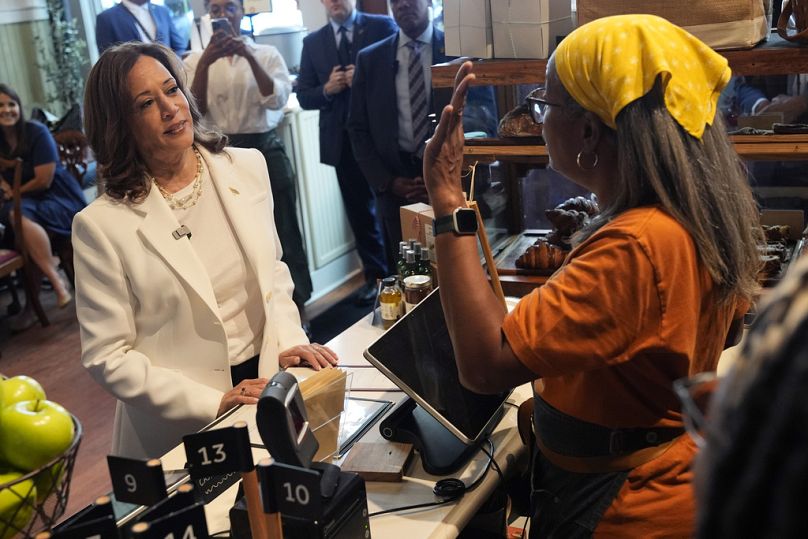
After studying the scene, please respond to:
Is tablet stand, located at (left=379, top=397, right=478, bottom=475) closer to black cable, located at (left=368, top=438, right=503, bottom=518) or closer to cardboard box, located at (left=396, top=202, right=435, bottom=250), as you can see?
black cable, located at (left=368, top=438, right=503, bottom=518)

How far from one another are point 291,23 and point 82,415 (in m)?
2.93

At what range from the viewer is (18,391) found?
1215 millimetres

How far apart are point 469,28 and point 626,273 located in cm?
140

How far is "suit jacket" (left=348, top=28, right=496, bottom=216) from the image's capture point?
412cm

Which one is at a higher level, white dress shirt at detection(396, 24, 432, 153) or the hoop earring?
the hoop earring

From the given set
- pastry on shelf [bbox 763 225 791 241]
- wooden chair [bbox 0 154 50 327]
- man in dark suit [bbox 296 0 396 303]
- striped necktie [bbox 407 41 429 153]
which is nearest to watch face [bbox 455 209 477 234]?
pastry on shelf [bbox 763 225 791 241]

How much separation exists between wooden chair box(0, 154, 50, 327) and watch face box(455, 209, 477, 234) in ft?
13.3

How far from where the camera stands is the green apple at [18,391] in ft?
3.90

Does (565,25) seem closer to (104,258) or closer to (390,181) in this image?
(104,258)

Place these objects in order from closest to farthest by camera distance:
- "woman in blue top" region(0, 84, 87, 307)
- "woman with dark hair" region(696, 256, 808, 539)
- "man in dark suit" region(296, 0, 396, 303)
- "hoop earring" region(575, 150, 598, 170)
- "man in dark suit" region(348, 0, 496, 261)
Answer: "woman with dark hair" region(696, 256, 808, 539) < "hoop earring" region(575, 150, 598, 170) < "man in dark suit" region(348, 0, 496, 261) < "man in dark suit" region(296, 0, 396, 303) < "woman in blue top" region(0, 84, 87, 307)

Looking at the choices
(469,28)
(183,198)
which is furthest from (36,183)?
(469,28)

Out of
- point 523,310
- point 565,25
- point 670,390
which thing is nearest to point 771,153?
point 565,25

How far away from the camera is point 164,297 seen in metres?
1.92

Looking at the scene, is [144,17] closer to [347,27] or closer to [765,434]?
[347,27]
